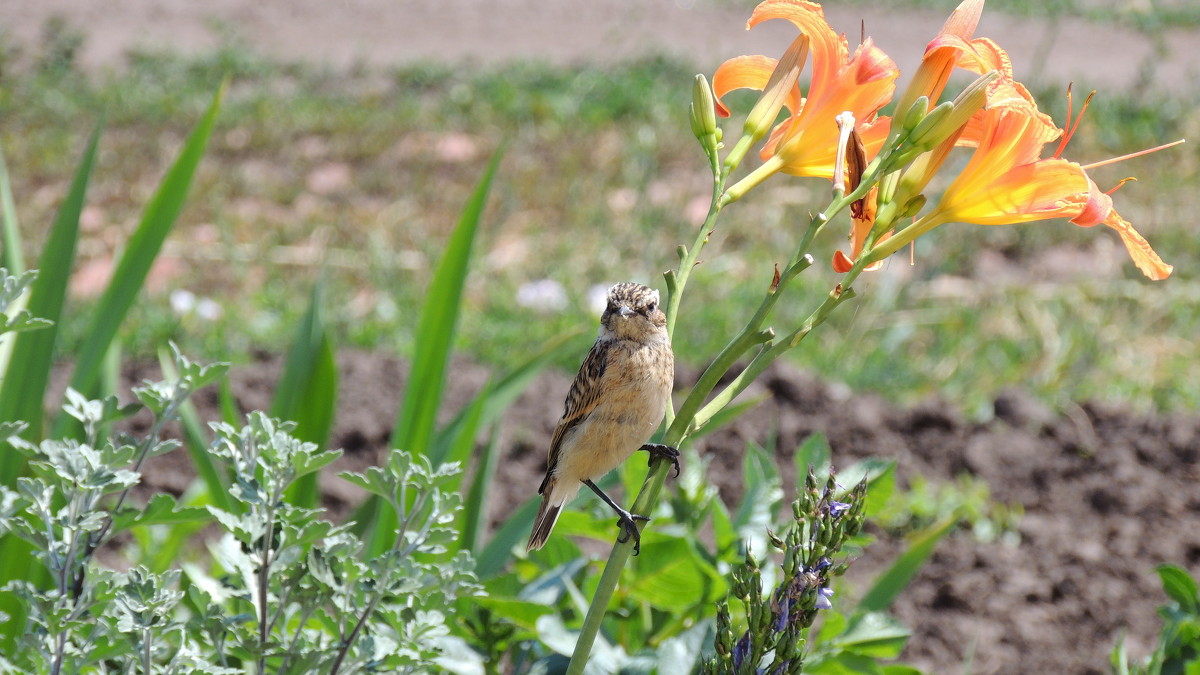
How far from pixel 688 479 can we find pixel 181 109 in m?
6.08

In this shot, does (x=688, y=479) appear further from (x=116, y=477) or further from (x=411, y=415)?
(x=116, y=477)

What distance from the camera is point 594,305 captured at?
4.33 m

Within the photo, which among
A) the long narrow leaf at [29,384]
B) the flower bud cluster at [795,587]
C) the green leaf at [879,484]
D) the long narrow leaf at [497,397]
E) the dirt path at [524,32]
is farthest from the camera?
the dirt path at [524,32]

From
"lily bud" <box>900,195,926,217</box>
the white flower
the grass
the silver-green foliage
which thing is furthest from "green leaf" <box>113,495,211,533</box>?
the white flower

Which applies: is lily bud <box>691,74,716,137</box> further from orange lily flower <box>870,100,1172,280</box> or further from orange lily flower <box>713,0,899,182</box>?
orange lily flower <box>870,100,1172,280</box>

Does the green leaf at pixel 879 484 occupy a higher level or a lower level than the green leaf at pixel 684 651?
higher

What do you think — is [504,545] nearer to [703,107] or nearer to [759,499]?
[759,499]

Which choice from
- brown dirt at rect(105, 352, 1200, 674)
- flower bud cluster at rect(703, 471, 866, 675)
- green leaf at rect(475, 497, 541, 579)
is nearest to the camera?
flower bud cluster at rect(703, 471, 866, 675)

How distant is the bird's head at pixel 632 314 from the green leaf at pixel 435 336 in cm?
55

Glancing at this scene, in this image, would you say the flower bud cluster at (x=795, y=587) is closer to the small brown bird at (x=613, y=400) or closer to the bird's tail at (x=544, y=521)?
the small brown bird at (x=613, y=400)

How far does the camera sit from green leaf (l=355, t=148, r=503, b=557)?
202cm

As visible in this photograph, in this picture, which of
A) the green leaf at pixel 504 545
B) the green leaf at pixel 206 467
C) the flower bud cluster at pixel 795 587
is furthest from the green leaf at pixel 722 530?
the green leaf at pixel 206 467

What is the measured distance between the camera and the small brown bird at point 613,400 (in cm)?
139

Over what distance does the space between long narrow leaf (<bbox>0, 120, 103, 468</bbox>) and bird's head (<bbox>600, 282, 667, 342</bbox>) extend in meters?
0.90
